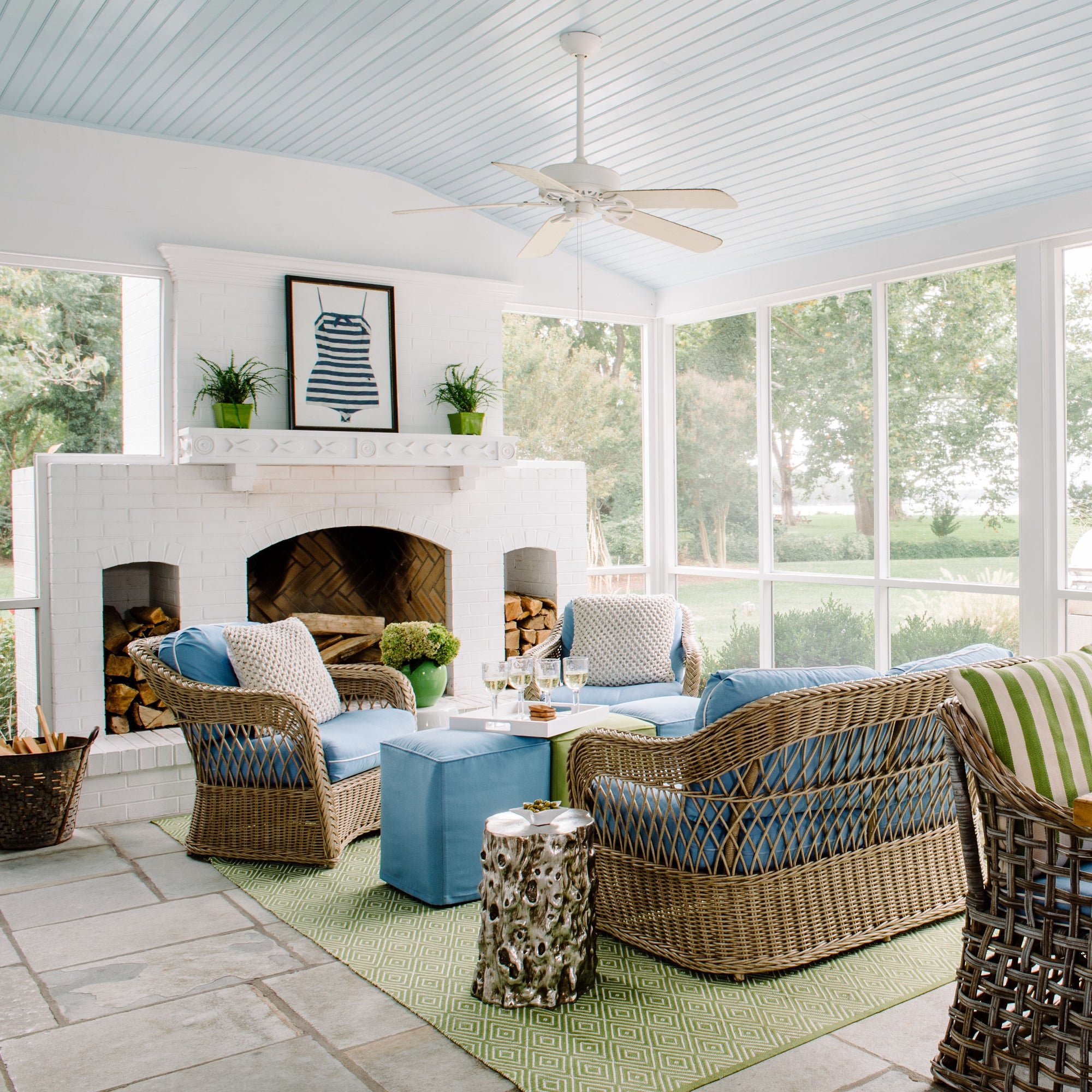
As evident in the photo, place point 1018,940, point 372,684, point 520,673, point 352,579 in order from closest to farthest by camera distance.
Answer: point 1018,940 → point 520,673 → point 372,684 → point 352,579

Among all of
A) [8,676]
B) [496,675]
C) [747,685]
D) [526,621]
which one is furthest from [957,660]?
[8,676]

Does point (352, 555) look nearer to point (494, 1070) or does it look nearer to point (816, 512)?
point (816, 512)

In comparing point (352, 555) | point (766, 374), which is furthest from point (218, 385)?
point (766, 374)

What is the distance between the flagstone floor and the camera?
2377 millimetres

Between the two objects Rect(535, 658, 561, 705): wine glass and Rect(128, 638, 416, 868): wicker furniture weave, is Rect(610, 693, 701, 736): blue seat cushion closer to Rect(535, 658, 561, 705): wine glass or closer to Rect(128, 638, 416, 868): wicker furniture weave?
Rect(535, 658, 561, 705): wine glass

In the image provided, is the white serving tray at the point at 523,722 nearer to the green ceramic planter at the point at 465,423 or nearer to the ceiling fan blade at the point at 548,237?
the ceiling fan blade at the point at 548,237

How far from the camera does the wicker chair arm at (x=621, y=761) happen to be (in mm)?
2883

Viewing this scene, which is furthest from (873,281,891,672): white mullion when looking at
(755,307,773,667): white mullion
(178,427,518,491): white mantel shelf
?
(178,427,518,491): white mantel shelf

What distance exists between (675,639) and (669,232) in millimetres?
2083


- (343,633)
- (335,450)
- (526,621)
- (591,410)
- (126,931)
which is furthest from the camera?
(591,410)

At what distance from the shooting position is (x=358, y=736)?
405cm

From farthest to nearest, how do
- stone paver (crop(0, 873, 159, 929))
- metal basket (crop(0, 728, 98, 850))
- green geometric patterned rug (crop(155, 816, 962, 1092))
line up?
metal basket (crop(0, 728, 98, 850)) → stone paver (crop(0, 873, 159, 929)) → green geometric patterned rug (crop(155, 816, 962, 1092))

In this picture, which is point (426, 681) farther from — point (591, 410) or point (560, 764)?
point (591, 410)

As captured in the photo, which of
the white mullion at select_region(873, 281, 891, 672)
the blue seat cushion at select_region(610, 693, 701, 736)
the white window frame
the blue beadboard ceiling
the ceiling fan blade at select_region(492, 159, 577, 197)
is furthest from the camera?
the white mullion at select_region(873, 281, 891, 672)
